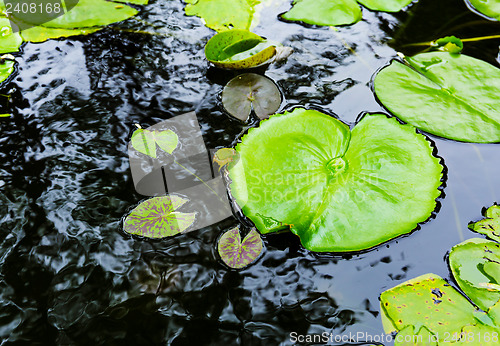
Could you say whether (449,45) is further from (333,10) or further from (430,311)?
(430,311)

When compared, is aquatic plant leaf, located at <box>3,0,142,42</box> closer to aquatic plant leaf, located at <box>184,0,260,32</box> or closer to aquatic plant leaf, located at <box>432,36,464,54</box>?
aquatic plant leaf, located at <box>184,0,260,32</box>

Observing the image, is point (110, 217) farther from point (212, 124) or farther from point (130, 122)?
point (212, 124)

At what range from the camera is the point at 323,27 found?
209cm

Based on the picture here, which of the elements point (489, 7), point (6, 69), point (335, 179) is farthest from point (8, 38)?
point (489, 7)

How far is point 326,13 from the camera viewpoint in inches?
82.8

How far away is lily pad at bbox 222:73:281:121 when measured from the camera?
1.66 m

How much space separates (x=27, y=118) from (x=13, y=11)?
956 mm

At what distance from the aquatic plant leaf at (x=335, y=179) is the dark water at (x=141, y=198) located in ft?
0.29

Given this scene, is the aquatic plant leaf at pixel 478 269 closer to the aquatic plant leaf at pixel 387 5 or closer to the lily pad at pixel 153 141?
the lily pad at pixel 153 141

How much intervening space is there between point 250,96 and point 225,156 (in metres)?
0.36

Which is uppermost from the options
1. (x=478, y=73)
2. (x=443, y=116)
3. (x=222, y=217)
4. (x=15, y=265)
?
(x=478, y=73)

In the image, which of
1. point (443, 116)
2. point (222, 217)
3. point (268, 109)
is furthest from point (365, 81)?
point (222, 217)

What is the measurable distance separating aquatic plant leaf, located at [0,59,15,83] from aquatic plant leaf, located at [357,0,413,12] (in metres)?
2.04

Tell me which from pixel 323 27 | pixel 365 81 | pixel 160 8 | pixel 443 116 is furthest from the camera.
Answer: pixel 160 8
